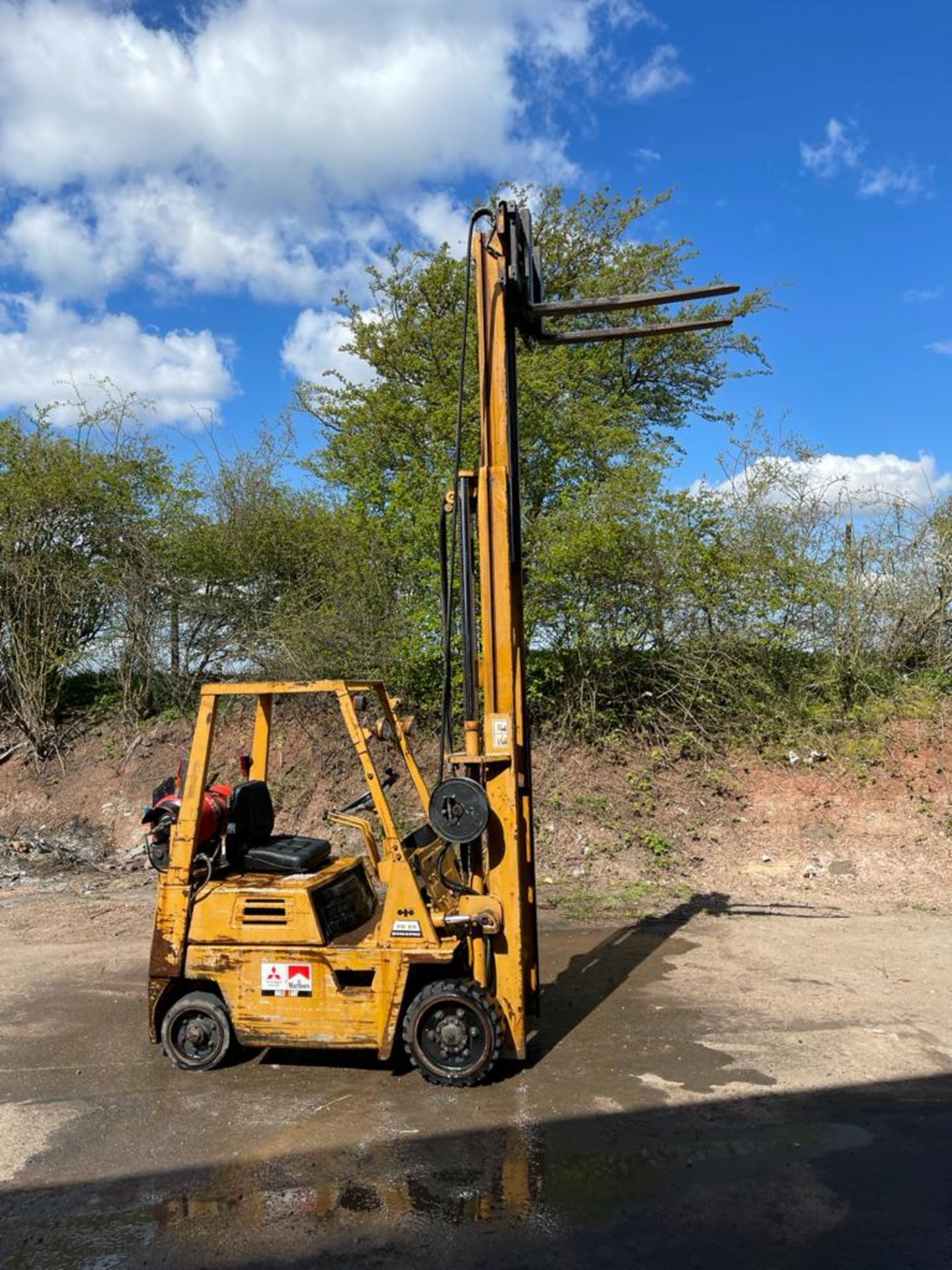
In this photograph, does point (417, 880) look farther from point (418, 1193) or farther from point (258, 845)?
point (418, 1193)

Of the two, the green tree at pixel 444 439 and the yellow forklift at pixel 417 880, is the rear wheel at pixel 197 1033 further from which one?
the green tree at pixel 444 439

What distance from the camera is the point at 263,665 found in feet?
43.3

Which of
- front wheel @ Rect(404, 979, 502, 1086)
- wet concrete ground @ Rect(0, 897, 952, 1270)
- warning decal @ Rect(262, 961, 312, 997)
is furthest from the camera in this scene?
warning decal @ Rect(262, 961, 312, 997)

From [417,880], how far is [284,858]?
91cm

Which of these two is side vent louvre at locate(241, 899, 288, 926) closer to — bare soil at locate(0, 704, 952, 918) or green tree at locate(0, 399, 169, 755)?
bare soil at locate(0, 704, 952, 918)

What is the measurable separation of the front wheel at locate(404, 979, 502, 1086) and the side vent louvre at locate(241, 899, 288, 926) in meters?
0.87

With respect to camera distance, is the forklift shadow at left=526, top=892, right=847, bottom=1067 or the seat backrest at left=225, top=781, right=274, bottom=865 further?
the forklift shadow at left=526, top=892, right=847, bottom=1067

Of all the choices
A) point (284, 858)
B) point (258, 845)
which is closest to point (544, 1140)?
point (284, 858)

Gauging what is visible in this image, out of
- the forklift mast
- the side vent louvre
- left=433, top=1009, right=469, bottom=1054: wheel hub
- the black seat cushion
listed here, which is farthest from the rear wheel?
the forklift mast

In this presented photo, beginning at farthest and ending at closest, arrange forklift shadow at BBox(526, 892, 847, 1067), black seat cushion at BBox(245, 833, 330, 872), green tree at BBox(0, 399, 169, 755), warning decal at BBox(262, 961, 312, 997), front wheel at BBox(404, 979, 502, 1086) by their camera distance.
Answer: green tree at BBox(0, 399, 169, 755) < forklift shadow at BBox(526, 892, 847, 1067) < black seat cushion at BBox(245, 833, 330, 872) < warning decal at BBox(262, 961, 312, 997) < front wheel at BBox(404, 979, 502, 1086)

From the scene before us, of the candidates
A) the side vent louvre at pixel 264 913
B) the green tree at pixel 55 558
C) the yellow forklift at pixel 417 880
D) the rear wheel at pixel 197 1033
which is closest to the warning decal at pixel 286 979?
the yellow forklift at pixel 417 880

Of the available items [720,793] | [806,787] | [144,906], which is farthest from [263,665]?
[806,787]

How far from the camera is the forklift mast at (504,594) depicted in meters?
5.19

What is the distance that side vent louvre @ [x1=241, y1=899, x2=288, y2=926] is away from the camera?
517cm
